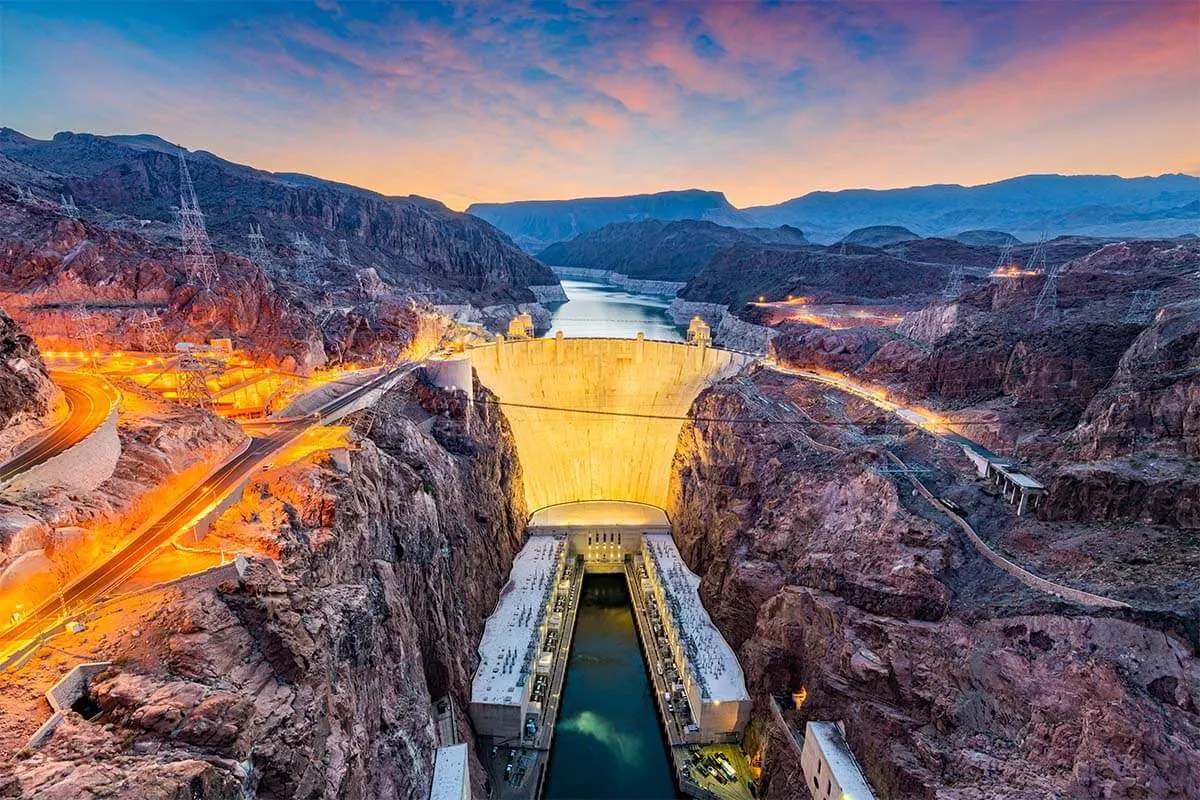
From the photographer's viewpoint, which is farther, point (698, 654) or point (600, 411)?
point (600, 411)

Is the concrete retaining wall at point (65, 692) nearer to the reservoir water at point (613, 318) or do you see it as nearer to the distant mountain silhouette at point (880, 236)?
the reservoir water at point (613, 318)

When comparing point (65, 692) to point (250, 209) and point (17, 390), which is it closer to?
point (17, 390)

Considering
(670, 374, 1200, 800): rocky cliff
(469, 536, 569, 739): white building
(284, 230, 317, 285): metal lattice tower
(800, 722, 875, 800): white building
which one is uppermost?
(284, 230, 317, 285): metal lattice tower

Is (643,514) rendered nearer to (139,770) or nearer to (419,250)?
(139,770)

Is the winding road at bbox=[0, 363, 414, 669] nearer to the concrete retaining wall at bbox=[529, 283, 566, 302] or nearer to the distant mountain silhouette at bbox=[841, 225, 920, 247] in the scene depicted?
the concrete retaining wall at bbox=[529, 283, 566, 302]

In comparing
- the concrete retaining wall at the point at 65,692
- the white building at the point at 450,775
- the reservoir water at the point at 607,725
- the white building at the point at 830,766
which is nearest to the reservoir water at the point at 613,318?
the reservoir water at the point at 607,725

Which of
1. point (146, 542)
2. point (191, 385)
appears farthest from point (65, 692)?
point (191, 385)

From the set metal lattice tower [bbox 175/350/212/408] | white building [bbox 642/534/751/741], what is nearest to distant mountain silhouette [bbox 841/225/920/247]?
white building [bbox 642/534/751/741]

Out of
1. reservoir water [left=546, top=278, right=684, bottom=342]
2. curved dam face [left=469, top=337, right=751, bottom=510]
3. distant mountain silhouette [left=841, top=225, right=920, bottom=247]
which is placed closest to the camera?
curved dam face [left=469, top=337, right=751, bottom=510]
